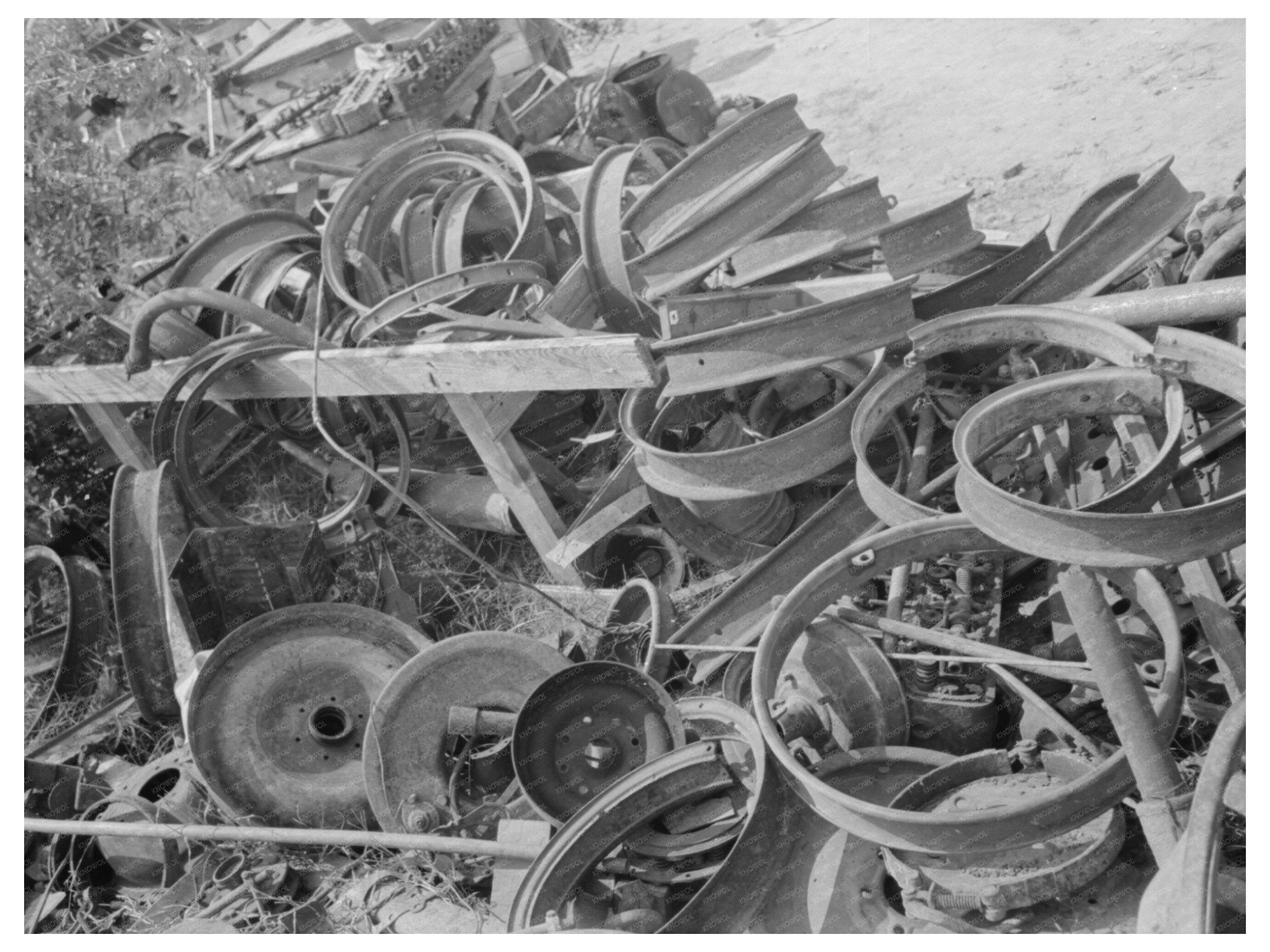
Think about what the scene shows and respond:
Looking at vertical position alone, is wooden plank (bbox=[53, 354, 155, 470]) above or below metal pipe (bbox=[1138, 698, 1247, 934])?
above

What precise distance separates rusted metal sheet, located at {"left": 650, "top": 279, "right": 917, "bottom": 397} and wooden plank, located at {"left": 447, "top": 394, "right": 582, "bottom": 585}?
103 centimetres

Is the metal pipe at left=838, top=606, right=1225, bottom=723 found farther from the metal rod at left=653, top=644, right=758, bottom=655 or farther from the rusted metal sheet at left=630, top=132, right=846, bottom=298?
the rusted metal sheet at left=630, top=132, right=846, bottom=298

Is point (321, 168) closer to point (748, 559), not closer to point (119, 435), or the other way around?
point (119, 435)

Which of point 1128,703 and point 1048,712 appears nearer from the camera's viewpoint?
point 1128,703

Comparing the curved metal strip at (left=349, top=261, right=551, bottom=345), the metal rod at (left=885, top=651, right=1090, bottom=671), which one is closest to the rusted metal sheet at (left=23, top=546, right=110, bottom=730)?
the curved metal strip at (left=349, top=261, right=551, bottom=345)

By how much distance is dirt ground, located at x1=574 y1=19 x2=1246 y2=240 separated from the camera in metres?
6.06

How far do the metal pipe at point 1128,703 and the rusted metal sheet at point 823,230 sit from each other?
5.90ft

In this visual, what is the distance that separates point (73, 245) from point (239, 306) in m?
2.01

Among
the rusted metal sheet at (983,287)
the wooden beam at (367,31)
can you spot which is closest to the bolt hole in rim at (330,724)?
the rusted metal sheet at (983,287)

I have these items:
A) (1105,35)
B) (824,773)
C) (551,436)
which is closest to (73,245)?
(551,436)

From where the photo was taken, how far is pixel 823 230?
4.30m

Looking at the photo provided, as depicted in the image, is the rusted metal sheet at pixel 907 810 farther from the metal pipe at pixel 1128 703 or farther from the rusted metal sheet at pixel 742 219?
the rusted metal sheet at pixel 742 219

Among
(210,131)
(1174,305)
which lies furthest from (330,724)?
(210,131)

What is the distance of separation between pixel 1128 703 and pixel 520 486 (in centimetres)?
268
